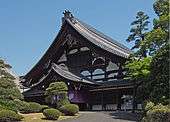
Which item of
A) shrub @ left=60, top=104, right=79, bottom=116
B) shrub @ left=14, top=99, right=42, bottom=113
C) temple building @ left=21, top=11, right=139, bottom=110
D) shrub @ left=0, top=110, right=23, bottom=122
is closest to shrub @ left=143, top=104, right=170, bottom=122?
shrub @ left=0, top=110, right=23, bottom=122

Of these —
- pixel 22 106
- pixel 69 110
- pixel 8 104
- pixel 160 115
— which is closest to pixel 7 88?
pixel 8 104

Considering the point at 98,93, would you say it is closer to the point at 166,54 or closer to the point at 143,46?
the point at 143,46

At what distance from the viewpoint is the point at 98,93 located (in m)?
38.5

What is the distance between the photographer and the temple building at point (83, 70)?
37125mm

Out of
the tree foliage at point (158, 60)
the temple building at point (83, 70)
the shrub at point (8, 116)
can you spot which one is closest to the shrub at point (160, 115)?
the tree foliage at point (158, 60)

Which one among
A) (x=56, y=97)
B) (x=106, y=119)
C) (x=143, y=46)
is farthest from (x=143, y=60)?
(x=56, y=97)

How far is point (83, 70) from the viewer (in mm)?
41219

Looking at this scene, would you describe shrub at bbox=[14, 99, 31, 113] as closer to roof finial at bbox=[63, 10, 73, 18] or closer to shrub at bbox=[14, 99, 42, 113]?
shrub at bbox=[14, 99, 42, 113]

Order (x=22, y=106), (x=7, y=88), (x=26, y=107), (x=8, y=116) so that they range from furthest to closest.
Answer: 1. (x=26, y=107)
2. (x=22, y=106)
3. (x=7, y=88)
4. (x=8, y=116)

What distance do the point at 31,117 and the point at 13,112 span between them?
2483 mm

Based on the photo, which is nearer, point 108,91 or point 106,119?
point 106,119

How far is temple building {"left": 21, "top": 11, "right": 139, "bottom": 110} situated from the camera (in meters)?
37.1

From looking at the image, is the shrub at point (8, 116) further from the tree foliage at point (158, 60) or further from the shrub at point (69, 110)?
the tree foliage at point (158, 60)

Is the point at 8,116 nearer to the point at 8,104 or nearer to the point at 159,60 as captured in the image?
the point at 8,104
